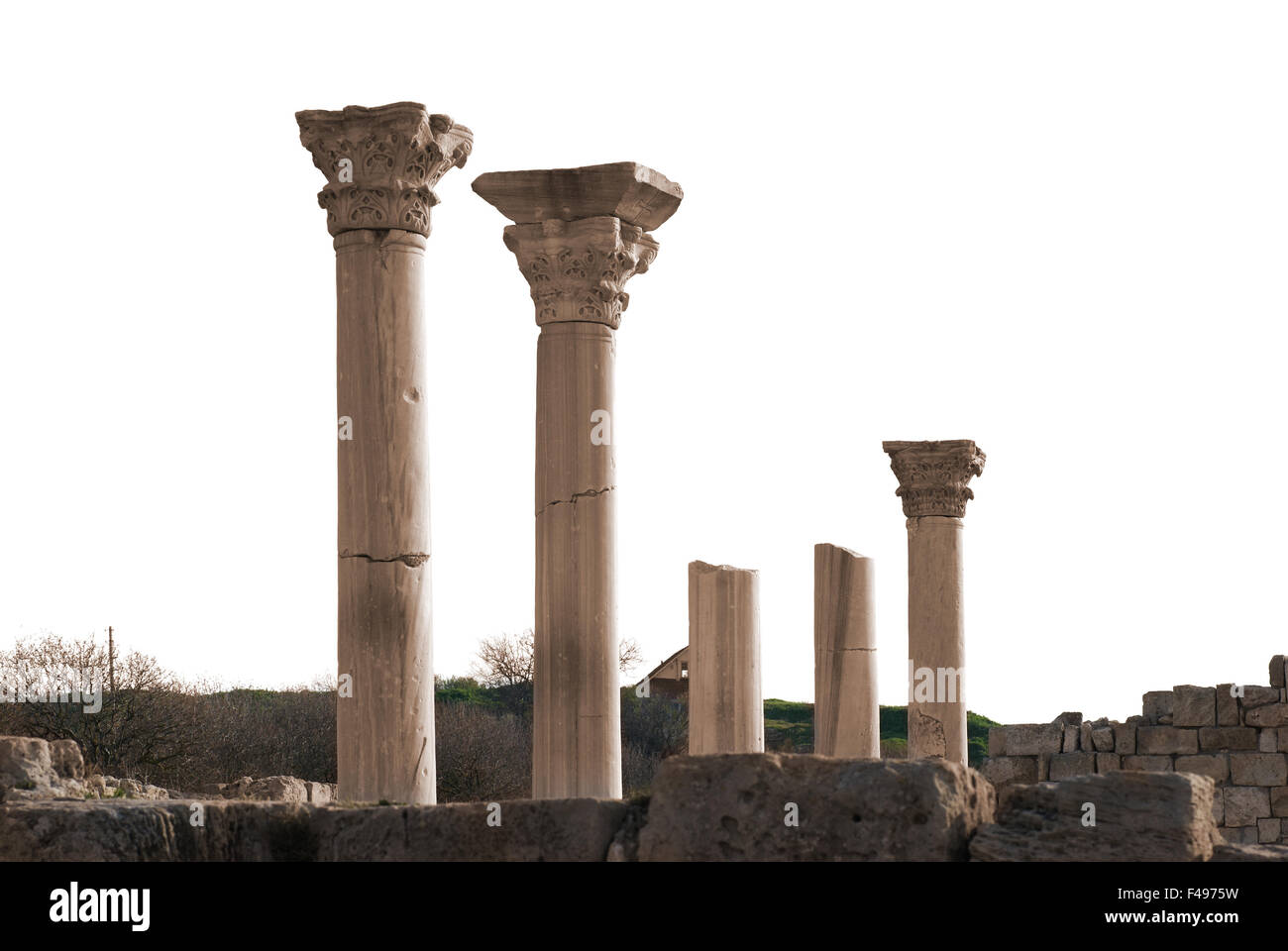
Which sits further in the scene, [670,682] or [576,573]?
[670,682]

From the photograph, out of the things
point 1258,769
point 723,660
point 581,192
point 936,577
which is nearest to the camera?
point 581,192

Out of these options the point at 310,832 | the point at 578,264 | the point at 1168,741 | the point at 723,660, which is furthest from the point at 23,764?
the point at 1168,741

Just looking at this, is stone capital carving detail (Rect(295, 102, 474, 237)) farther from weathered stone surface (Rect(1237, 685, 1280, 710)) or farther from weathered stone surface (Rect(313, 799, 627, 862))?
weathered stone surface (Rect(1237, 685, 1280, 710))

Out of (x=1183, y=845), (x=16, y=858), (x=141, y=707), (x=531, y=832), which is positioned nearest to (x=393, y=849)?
(x=531, y=832)

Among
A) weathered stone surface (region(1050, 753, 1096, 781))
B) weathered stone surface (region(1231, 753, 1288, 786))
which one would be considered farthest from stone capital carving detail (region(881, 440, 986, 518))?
weathered stone surface (region(1231, 753, 1288, 786))

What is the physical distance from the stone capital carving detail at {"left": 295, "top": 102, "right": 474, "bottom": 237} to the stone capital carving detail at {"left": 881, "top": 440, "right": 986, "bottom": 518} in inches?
502

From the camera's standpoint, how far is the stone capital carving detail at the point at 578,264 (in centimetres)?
1686

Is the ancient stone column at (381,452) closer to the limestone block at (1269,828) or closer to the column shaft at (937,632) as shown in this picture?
the column shaft at (937,632)

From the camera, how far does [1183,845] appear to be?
9250mm

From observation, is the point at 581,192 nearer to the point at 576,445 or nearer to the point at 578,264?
the point at 578,264

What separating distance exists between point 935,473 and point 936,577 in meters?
1.54

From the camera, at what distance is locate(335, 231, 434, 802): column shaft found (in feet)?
46.0

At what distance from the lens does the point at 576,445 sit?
16.9 meters
